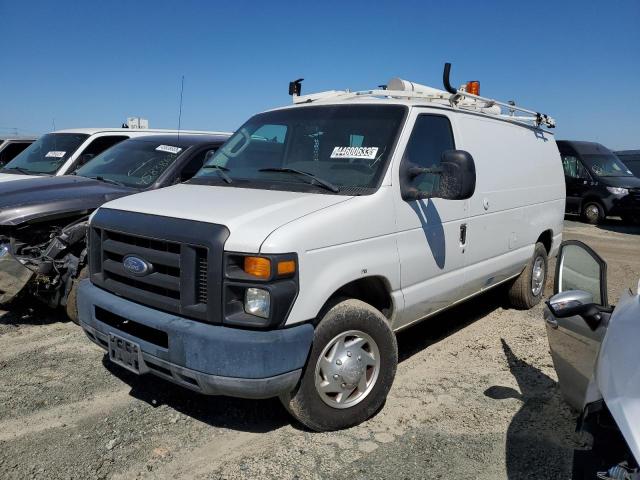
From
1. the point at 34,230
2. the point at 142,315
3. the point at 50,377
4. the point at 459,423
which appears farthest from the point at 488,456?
the point at 34,230

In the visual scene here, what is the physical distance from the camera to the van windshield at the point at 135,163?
624 centimetres

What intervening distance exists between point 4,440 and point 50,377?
0.95 meters

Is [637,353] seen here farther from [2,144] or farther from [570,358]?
[2,144]

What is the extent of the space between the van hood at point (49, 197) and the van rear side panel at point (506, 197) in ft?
11.7

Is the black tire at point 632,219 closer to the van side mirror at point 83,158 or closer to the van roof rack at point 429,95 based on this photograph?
the van roof rack at point 429,95

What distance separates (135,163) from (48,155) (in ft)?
7.45

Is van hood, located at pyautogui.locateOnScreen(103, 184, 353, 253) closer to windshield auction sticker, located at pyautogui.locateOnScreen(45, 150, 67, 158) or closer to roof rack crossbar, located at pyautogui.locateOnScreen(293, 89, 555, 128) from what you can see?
roof rack crossbar, located at pyautogui.locateOnScreen(293, 89, 555, 128)

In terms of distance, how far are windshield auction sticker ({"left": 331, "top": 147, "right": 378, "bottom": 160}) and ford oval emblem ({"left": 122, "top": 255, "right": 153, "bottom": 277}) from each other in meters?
1.51

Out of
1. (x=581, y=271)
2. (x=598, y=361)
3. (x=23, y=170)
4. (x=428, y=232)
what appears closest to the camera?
(x=598, y=361)

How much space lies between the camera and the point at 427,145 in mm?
4199

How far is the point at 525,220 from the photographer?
226 inches

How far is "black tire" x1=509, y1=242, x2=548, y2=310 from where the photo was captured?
6141 millimetres

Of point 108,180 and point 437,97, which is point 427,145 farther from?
point 108,180

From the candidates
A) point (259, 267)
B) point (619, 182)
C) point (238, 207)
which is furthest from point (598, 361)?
point (619, 182)
